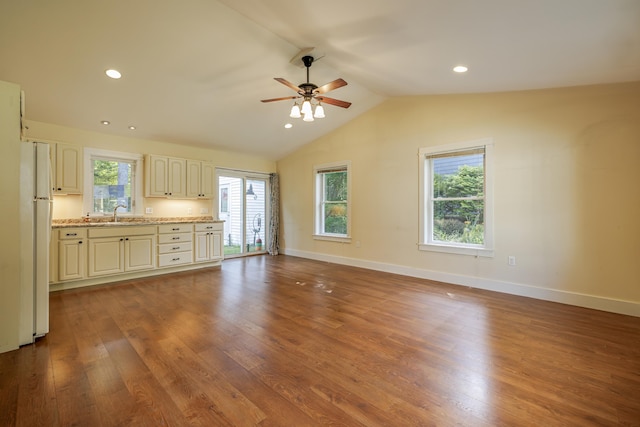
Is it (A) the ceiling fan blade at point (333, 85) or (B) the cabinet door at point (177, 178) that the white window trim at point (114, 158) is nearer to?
(B) the cabinet door at point (177, 178)

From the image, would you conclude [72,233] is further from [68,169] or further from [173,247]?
[173,247]

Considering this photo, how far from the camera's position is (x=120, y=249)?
14.8 ft

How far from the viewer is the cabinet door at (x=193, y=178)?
5676mm

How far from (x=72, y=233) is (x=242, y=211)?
3.37 meters

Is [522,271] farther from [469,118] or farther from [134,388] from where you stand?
[134,388]

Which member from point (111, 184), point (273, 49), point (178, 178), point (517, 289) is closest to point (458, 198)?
point (517, 289)

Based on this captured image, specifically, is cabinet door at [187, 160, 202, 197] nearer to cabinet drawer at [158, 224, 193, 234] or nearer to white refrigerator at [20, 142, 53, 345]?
cabinet drawer at [158, 224, 193, 234]

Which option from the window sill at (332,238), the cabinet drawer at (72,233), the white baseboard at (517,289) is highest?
the cabinet drawer at (72,233)

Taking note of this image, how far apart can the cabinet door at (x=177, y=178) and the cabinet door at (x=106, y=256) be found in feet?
4.41

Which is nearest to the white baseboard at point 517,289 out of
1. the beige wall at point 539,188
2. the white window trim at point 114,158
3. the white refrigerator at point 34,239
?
the beige wall at point 539,188

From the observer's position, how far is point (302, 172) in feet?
22.7

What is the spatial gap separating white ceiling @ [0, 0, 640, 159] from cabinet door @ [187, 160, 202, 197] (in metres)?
1.21

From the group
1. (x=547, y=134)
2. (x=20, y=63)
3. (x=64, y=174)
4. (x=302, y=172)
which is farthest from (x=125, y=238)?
(x=547, y=134)

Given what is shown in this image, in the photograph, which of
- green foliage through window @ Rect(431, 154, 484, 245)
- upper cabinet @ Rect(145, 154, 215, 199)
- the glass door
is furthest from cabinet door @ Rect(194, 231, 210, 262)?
green foliage through window @ Rect(431, 154, 484, 245)
